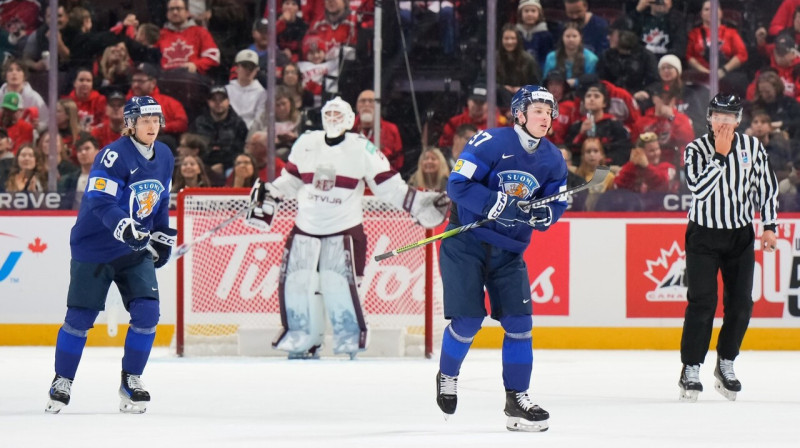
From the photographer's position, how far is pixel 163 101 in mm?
9188

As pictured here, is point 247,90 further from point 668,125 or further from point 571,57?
point 668,125

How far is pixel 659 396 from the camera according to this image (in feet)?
19.9

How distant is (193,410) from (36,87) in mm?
4049

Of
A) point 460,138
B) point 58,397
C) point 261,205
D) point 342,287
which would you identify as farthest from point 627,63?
point 58,397

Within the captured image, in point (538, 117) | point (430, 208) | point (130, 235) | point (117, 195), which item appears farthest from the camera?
point (430, 208)

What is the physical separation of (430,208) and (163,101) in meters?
2.48

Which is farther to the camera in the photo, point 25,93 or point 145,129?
point 25,93

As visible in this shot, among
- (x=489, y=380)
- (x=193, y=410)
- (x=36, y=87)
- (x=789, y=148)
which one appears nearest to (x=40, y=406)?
(x=193, y=410)

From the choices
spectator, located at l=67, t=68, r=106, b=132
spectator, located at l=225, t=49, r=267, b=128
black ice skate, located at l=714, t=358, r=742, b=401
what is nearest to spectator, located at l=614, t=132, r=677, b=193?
spectator, located at l=225, t=49, r=267, b=128

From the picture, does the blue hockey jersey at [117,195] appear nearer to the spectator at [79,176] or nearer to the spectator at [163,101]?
the spectator at [79,176]

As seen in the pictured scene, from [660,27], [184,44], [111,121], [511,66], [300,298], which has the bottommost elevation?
[300,298]

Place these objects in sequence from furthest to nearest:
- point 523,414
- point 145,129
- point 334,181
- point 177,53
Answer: point 177,53 → point 334,181 → point 145,129 → point 523,414

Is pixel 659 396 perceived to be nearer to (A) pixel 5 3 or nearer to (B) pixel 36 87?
(B) pixel 36 87

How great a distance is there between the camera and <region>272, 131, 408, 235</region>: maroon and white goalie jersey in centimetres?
792
